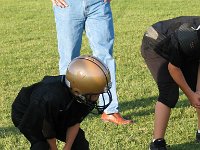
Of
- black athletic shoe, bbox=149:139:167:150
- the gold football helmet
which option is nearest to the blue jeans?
black athletic shoe, bbox=149:139:167:150

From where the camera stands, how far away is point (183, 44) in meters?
3.80

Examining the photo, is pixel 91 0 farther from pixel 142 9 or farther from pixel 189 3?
pixel 189 3

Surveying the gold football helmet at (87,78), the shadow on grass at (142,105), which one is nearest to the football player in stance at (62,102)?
the gold football helmet at (87,78)

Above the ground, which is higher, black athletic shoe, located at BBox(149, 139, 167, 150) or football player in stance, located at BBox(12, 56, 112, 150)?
football player in stance, located at BBox(12, 56, 112, 150)

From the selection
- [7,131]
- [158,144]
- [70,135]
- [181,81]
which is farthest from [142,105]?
[70,135]

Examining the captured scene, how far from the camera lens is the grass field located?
464 cm

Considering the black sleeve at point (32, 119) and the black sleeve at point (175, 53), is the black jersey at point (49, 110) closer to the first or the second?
the black sleeve at point (32, 119)

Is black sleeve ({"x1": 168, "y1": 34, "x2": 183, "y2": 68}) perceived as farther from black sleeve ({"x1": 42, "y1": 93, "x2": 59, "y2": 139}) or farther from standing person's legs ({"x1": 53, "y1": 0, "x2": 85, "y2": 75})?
standing person's legs ({"x1": 53, "y1": 0, "x2": 85, "y2": 75})

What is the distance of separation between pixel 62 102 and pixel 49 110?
102 mm

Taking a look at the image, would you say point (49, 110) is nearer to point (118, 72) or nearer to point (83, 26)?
point (83, 26)

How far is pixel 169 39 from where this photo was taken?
12.9ft

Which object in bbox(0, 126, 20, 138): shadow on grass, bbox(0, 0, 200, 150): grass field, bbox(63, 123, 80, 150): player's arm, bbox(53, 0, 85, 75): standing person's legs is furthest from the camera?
bbox(53, 0, 85, 75): standing person's legs

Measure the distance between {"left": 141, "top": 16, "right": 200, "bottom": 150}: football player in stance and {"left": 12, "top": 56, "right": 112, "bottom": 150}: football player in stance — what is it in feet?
2.75

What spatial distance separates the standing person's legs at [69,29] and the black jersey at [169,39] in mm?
903
